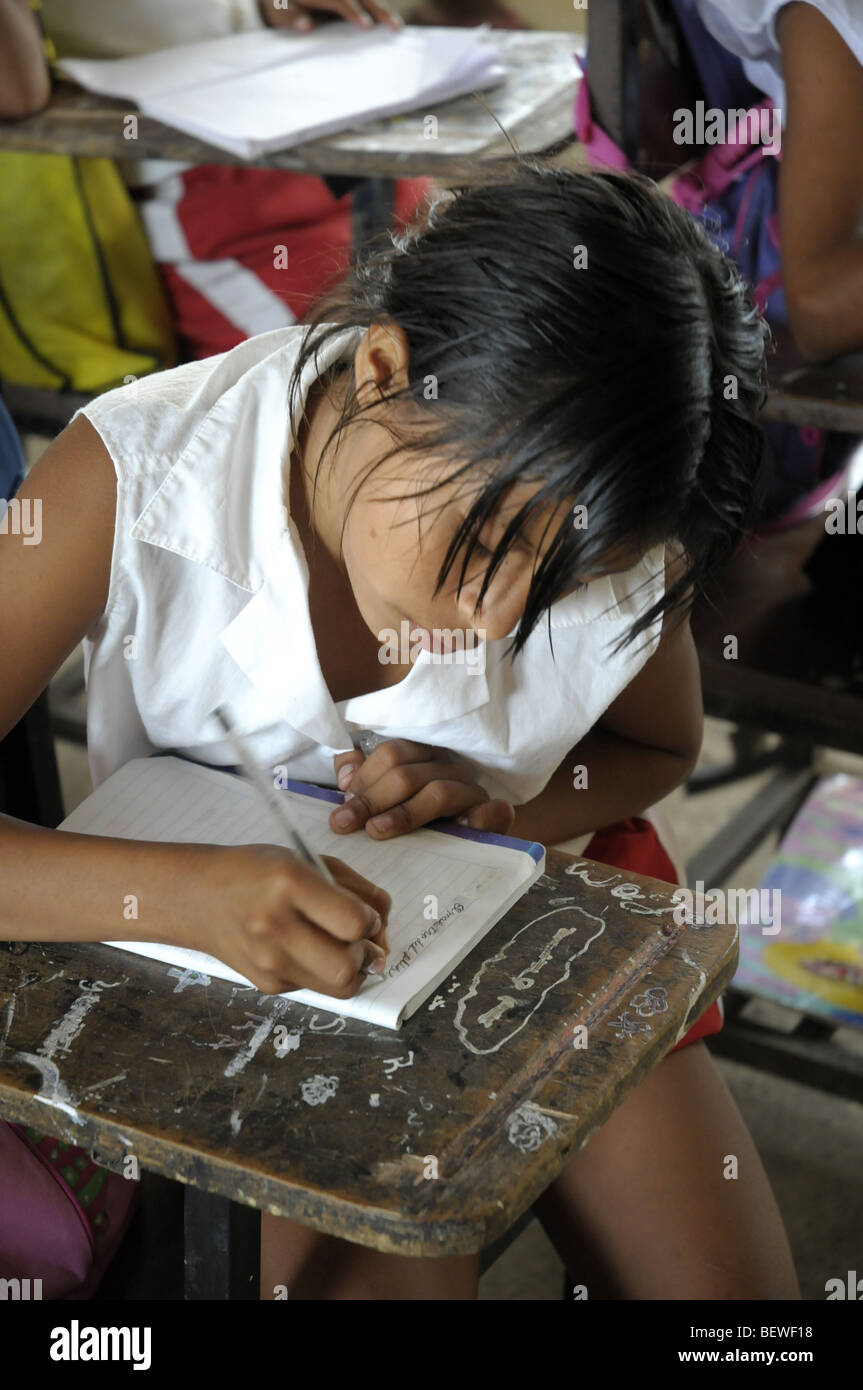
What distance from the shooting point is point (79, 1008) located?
2.74 feet

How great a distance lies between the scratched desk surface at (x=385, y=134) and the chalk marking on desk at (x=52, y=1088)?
1.16m

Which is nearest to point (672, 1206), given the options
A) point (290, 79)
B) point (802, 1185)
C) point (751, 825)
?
point (802, 1185)

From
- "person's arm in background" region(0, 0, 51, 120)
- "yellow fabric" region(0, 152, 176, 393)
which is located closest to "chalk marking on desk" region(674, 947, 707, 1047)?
"yellow fabric" region(0, 152, 176, 393)

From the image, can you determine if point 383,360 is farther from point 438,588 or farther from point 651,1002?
point 651,1002

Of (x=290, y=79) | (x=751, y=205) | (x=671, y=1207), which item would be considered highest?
(x=290, y=79)

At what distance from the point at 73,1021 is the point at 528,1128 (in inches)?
10.5

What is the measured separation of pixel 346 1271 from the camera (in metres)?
1.04

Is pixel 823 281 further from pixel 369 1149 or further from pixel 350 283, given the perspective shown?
pixel 369 1149

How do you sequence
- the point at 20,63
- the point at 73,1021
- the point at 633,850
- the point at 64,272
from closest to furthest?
the point at 73,1021 < the point at 633,850 < the point at 20,63 < the point at 64,272

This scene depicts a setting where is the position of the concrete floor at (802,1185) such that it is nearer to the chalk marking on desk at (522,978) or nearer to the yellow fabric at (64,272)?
the chalk marking on desk at (522,978)

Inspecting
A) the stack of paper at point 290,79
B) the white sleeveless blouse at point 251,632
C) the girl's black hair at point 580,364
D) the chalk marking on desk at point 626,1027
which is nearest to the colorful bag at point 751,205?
the stack of paper at point 290,79

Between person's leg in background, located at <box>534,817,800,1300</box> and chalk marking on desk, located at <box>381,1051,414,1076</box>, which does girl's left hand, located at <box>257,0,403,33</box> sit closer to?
person's leg in background, located at <box>534,817,800,1300</box>
